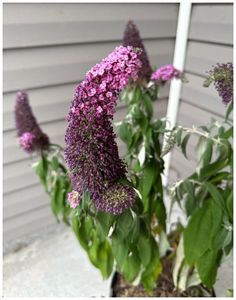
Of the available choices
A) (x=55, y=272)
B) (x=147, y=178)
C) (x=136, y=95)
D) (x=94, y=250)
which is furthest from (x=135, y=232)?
(x=55, y=272)

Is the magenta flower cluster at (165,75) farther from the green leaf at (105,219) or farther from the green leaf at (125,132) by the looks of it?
the green leaf at (105,219)

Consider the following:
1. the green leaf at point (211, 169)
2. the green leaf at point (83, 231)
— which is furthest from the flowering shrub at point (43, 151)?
the green leaf at point (211, 169)

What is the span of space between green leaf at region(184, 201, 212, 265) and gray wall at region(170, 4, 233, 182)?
34 cm

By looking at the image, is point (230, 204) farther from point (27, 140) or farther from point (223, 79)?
point (27, 140)

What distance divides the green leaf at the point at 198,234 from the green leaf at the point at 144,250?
89 millimetres

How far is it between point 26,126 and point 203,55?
0.67 m

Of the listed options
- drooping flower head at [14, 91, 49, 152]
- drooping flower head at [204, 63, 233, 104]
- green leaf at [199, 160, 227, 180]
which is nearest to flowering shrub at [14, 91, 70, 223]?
drooping flower head at [14, 91, 49, 152]

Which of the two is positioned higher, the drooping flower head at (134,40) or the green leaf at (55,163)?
the drooping flower head at (134,40)

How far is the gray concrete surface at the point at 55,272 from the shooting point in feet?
3.26

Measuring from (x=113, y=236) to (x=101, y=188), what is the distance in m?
0.17

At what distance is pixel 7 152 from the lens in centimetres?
117

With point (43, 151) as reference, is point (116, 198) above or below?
above

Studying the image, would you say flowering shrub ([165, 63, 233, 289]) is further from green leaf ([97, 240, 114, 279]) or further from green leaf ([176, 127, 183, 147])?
green leaf ([97, 240, 114, 279])

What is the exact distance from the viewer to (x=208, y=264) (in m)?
0.80
